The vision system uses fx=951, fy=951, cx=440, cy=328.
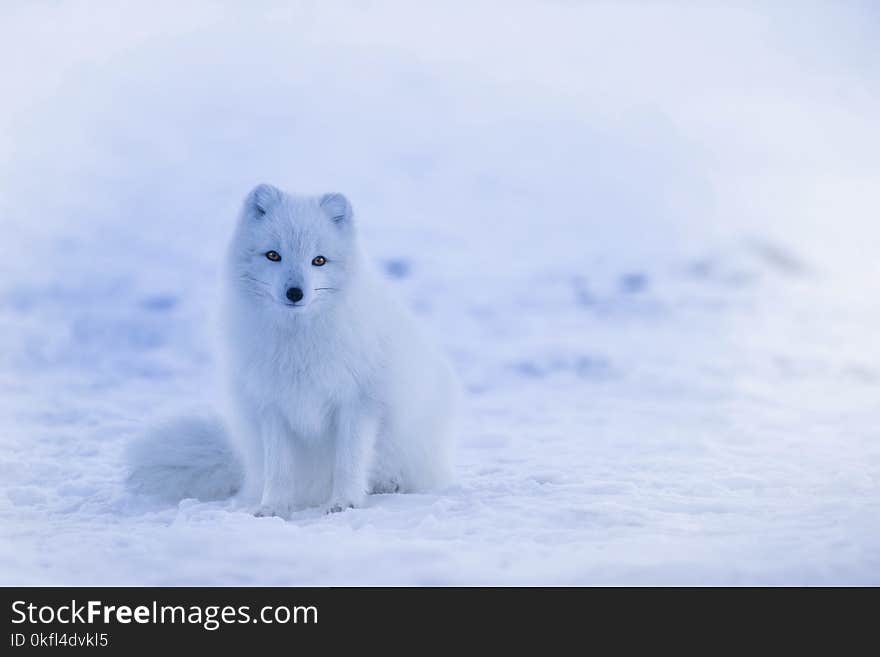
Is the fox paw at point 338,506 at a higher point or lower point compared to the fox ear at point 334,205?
lower

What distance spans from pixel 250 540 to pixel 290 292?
0.85 m

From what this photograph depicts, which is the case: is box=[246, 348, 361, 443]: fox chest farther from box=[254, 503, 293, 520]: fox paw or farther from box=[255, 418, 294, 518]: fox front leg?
box=[254, 503, 293, 520]: fox paw

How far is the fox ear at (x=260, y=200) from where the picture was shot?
347 centimetres

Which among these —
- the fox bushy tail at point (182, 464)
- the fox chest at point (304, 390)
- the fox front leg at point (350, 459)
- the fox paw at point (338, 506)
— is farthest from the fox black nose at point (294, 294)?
the fox bushy tail at point (182, 464)

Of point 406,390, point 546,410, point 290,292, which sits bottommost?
point 546,410

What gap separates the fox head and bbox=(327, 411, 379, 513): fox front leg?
1.55ft

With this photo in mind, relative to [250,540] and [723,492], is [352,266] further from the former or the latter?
[723,492]

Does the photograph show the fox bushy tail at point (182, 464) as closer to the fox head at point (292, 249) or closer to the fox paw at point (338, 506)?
the fox paw at point (338, 506)

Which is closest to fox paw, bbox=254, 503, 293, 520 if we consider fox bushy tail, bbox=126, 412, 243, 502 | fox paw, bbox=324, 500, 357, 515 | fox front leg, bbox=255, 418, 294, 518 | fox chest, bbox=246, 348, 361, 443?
fox front leg, bbox=255, 418, 294, 518

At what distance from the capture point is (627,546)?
300 cm

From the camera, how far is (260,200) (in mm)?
3471

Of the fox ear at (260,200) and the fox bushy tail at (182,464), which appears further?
the fox bushy tail at (182,464)
